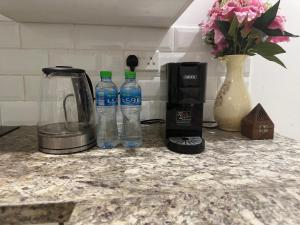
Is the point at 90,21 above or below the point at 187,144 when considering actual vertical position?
above

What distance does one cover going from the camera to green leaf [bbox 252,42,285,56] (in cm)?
78

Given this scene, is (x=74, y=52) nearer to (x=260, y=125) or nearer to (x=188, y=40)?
(x=188, y=40)

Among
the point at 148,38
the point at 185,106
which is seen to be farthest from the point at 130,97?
the point at 148,38

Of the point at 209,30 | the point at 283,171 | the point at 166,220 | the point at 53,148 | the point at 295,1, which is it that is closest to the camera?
the point at 166,220

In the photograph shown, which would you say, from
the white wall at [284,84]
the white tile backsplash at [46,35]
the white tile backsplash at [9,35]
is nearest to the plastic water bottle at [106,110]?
the white tile backsplash at [46,35]

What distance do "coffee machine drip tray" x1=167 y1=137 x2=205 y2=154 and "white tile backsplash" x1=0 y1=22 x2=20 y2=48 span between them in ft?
2.56

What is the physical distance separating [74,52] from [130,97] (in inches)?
17.9

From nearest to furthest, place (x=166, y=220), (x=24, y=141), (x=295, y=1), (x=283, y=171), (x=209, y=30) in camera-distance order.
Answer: (x=166, y=220) → (x=283, y=171) → (x=24, y=141) → (x=209, y=30) → (x=295, y=1)

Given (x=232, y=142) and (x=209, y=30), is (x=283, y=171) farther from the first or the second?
(x=209, y=30)

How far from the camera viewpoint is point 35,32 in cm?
94

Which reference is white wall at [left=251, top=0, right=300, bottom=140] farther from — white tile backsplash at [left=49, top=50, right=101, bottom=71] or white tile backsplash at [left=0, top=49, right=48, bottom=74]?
white tile backsplash at [left=0, top=49, right=48, bottom=74]

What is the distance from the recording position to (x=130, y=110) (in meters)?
0.74

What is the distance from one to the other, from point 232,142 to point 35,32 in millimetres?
905

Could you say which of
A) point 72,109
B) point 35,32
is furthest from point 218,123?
point 35,32
